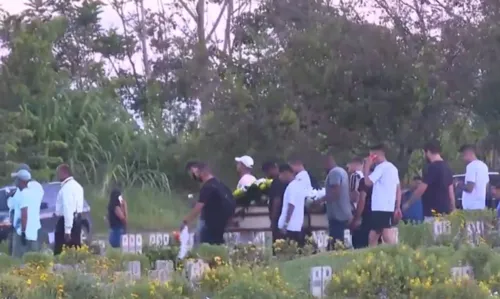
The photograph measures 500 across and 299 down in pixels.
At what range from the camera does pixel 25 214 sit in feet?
49.0

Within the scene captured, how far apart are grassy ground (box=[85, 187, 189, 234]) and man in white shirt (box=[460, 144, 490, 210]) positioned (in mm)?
16179

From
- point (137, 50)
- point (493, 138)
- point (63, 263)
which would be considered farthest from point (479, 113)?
point (137, 50)

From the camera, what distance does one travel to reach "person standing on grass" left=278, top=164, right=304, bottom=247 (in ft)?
47.3

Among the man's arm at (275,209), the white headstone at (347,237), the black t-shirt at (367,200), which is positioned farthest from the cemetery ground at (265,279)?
the man's arm at (275,209)

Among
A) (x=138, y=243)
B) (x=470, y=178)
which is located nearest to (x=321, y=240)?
(x=470, y=178)

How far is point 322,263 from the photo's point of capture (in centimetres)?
1268

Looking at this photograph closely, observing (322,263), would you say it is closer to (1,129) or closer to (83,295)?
(83,295)

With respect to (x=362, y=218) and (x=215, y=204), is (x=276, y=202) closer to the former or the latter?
(x=362, y=218)

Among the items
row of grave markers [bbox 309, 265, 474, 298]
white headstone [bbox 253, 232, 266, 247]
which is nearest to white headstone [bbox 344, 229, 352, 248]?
white headstone [bbox 253, 232, 266, 247]

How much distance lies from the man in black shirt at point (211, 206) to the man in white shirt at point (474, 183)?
3.28 meters

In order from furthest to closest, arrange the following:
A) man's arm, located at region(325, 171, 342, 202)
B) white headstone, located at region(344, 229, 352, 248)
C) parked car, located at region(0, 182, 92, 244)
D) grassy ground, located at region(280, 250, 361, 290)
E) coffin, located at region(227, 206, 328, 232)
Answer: parked car, located at region(0, 182, 92, 244)
coffin, located at region(227, 206, 328, 232)
white headstone, located at region(344, 229, 352, 248)
man's arm, located at region(325, 171, 342, 202)
grassy ground, located at region(280, 250, 361, 290)

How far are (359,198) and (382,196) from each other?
1025 millimetres

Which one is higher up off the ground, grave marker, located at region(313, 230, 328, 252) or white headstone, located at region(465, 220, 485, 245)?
white headstone, located at region(465, 220, 485, 245)

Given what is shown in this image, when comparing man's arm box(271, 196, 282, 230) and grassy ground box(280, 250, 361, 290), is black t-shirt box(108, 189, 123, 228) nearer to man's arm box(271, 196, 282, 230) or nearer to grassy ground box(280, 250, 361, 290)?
man's arm box(271, 196, 282, 230)
